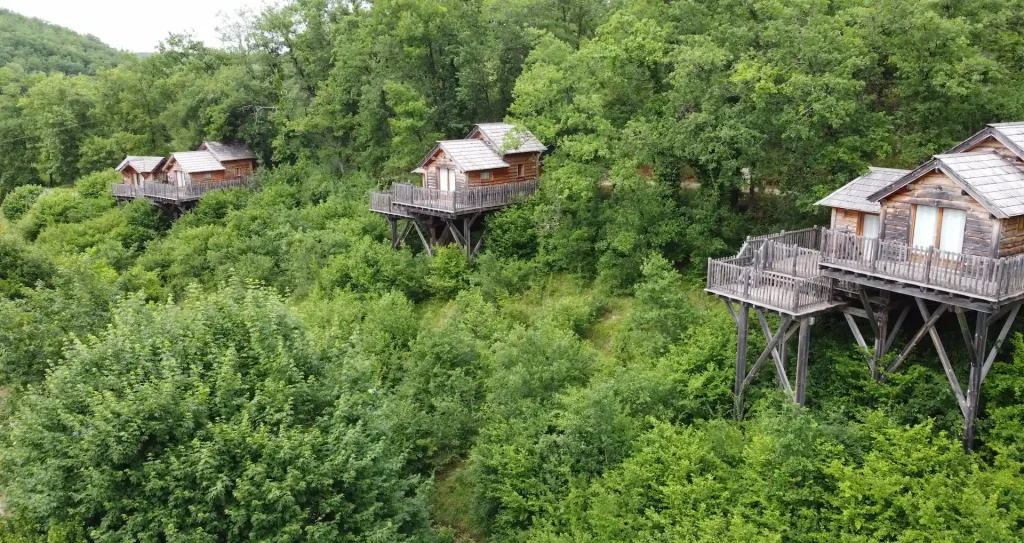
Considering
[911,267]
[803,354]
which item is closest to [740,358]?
[803,354]

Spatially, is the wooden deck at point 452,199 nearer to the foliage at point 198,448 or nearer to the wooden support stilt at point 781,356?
the wooden support stilt at point 781,356

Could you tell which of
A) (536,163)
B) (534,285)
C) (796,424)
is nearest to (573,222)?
Answer: (534,285)

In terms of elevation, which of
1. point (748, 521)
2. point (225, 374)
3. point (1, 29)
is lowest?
point (748, 521)

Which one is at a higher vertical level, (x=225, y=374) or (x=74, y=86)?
(x=74, y=86)

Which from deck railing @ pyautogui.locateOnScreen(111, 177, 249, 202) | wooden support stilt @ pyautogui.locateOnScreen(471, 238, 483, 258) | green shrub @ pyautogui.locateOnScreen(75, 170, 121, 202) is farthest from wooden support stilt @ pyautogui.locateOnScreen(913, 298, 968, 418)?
green shrub @ pyautogui.locateOnScreen(75, 170, 121, 202)

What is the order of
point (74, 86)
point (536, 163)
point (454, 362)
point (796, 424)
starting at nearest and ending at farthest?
point (796, 424)
point (454, 362)
point (536, 163)
point (74, 86)

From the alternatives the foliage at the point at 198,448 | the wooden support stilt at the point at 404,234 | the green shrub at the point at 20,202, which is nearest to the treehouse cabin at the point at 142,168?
the green shrub at the point at 20,202

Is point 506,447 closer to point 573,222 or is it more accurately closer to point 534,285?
point 534,285

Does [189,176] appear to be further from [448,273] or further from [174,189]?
[448,273]
